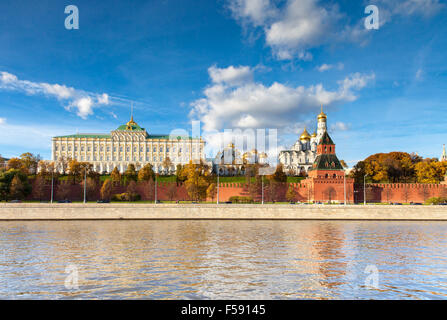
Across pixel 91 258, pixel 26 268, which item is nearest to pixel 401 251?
pixel 91 258

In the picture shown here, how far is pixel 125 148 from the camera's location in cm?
10619

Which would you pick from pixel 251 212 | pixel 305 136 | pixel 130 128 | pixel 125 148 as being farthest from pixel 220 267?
pixel 130 128

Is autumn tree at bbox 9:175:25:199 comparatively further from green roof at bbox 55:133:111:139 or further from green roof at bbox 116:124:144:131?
green roof at bbox 116:124:144:131

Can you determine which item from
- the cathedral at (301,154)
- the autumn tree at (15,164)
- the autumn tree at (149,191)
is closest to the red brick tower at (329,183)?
the autumn tree at (149,191)

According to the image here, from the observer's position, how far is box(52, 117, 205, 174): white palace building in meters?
105

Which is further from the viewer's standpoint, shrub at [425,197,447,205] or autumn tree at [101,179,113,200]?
autumn tree at [101,179,113,200]

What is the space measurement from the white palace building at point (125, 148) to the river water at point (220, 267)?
8568cm

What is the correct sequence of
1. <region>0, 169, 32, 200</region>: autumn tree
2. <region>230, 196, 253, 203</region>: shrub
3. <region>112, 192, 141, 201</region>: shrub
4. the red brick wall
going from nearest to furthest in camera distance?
<region>0, 169, 32, 200</region>: autumn tree
<region>230, 196, 253, 203</region>: shrub
<region>112, 192, 141, 201</region>: shrub
the red brick wall

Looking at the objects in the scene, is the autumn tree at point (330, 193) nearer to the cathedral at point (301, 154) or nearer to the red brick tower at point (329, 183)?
the red brick tower at point (329, 183)

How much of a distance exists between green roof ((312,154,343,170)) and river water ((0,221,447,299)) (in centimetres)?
A: 3115

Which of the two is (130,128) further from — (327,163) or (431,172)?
(431,172)

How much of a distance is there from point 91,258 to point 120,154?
312ft

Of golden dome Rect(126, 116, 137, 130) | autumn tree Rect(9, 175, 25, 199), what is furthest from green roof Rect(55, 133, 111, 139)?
autumn tree Rect(9, 175, 25, 199)

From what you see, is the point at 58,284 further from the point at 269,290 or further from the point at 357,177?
the point at 357,177
